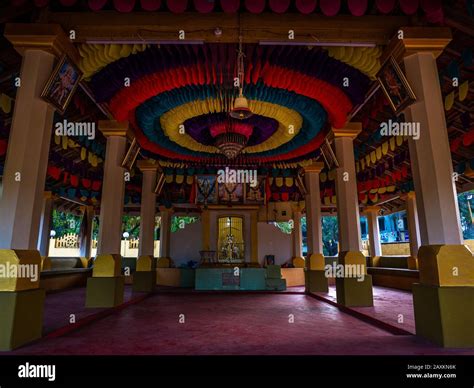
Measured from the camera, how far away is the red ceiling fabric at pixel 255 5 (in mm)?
4129

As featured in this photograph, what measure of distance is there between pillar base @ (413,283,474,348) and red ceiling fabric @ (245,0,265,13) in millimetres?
4012

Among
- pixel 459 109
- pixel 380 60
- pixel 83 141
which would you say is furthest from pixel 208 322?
pixel 459 109

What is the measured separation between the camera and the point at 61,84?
13.4 feet

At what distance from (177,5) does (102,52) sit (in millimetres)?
1435

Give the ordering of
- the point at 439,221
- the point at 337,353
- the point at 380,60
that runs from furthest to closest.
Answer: the point at 380,60, the point at 439,221, the point at 337,353

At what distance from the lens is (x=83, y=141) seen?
24.6 ft

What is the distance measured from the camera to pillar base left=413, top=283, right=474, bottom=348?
3.22 m

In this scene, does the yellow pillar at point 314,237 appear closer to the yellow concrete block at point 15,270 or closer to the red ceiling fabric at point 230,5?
the red ceiling fabric at point 230,5

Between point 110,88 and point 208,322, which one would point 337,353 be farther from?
point 110,88

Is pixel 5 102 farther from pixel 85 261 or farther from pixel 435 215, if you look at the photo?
pixel 85 261

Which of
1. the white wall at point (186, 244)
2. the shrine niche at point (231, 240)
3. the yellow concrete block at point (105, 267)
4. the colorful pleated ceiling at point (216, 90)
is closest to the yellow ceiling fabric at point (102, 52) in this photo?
the colorful pleated ceiling at point (216, 90)

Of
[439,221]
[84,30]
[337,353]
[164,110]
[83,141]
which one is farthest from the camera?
[83,141]

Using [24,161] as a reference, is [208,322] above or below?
below

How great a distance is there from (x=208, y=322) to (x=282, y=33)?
438cm
